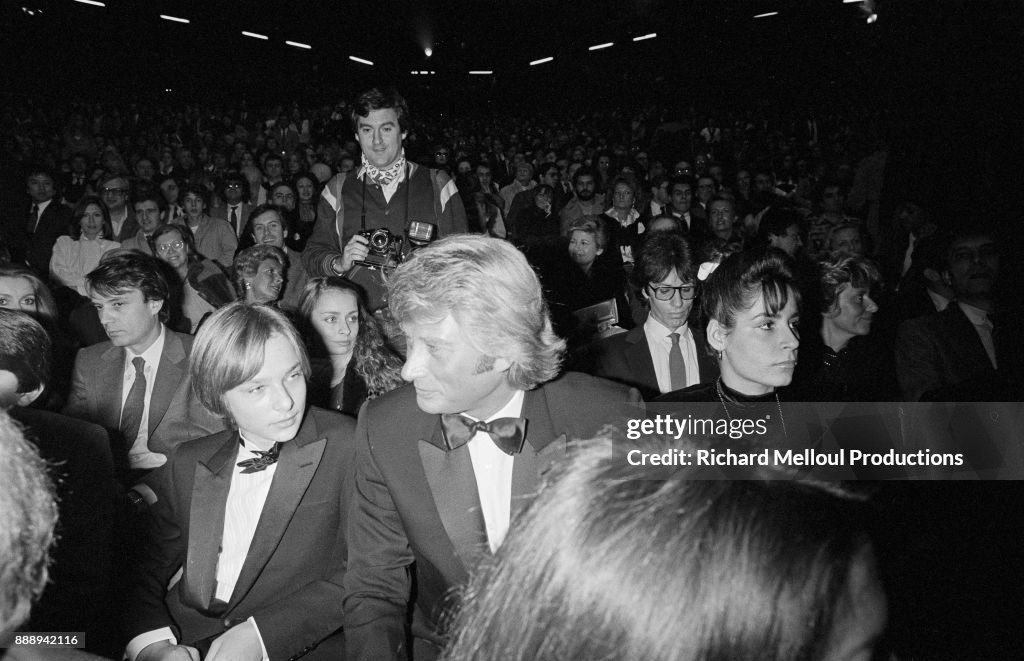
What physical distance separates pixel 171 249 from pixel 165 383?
5.83 feet

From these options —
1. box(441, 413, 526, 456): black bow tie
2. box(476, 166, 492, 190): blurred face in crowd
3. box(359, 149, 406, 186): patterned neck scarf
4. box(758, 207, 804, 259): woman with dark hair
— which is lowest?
box(441, 413, 526, 456): black bow tie

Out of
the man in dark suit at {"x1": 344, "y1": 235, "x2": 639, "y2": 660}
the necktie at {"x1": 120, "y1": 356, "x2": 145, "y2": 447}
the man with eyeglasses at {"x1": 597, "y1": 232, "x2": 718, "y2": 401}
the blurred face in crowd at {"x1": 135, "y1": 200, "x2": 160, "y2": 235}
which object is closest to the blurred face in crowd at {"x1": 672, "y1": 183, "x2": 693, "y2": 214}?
the man with eyeglasses at {"x1": 597, "y1": 232, "x2": 718, "y2": 401}

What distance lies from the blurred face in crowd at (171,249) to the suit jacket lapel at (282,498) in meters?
3.12

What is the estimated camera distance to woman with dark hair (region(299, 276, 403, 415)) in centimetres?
309

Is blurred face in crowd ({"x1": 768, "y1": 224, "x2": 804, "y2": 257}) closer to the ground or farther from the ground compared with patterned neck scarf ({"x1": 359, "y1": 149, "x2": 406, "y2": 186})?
closer to the ground

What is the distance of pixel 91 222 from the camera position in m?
5.67

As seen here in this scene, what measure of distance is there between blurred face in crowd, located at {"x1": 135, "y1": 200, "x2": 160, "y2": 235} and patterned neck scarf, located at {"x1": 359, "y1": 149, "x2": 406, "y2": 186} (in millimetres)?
3505

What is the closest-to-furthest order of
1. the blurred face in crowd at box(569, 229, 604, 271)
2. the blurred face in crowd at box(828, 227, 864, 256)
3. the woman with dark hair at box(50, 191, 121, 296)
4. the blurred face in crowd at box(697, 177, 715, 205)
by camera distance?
the blurred face in crowd at box(828, 227, 864, 256)
the blurred face in crowd at box(569, 229, 604, 271)
the woman with dark hair at box(50, 191, 121, 296)
the blurred face in crowd at box(697, 177, 715, 205)

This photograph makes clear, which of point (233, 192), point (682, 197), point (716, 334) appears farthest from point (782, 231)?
point (233, 192)

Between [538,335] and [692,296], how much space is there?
1.63 meters

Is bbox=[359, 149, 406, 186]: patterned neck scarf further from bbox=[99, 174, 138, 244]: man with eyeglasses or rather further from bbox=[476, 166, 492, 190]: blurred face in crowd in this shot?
bbox=[476, 166, 492, 190]: blurred face in crowd

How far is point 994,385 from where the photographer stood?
9.26 feet

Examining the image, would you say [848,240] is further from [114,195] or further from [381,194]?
[114,195]

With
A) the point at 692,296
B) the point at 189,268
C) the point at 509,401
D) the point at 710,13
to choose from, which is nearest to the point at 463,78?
the point at 710,13
